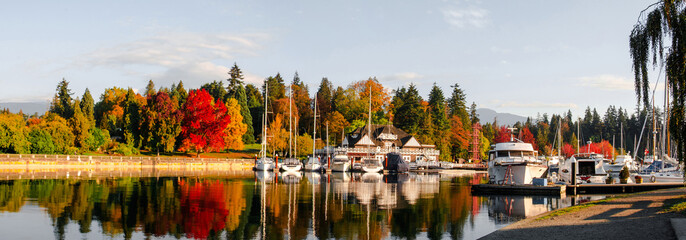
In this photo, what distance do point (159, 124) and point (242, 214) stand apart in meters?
64.2

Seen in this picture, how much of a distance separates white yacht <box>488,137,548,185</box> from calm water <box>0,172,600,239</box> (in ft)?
23.3

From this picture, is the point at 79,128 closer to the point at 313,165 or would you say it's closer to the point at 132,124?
the point at 132,124

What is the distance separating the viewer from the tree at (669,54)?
16.5 metres

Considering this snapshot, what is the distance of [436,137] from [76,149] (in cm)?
7404

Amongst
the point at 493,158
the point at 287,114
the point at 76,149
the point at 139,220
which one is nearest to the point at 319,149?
the point at 287,114

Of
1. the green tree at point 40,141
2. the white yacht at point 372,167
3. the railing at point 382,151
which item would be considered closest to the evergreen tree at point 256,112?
the railing at point 382,151

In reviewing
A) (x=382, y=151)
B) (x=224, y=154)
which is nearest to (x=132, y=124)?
(x=224, y=154)

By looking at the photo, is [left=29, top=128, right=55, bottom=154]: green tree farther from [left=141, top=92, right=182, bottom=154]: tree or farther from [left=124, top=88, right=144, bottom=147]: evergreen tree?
[left=141, top=92, right=182, bottom=154]: tree

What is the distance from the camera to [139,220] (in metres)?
21.0

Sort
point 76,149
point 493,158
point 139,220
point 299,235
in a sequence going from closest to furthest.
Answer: point 299,235 → point 139,220 → point 493,158 → point 76,149

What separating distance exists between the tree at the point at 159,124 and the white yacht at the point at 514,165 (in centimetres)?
5251

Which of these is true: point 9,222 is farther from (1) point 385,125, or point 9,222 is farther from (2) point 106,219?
(1) point 385,125

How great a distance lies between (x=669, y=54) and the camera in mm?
17125

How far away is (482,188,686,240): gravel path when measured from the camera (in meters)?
16.1
